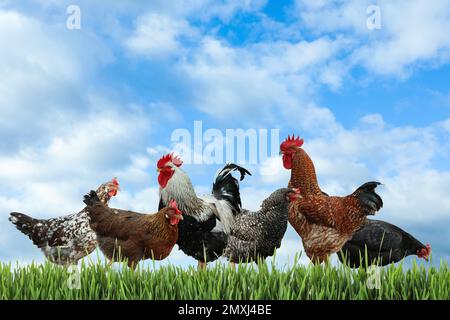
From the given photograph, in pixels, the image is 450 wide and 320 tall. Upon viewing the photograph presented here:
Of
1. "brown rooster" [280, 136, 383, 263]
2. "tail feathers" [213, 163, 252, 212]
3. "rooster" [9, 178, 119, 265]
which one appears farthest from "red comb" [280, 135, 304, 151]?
"rooster" [9, 178, 119, 265]

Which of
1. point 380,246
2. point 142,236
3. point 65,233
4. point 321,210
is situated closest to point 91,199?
point 65,233

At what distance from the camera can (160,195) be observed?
6.57 metres

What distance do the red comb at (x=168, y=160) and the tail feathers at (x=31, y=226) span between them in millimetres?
1941

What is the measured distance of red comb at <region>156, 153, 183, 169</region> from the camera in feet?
21.5

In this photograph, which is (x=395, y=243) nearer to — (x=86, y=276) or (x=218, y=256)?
(x=218, y=256)

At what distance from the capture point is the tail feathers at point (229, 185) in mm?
7340

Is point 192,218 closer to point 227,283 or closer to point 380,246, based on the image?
point 227,283

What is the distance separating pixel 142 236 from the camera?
231 inches

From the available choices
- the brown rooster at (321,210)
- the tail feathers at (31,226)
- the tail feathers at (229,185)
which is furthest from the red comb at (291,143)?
the tail feathers at (31,226)

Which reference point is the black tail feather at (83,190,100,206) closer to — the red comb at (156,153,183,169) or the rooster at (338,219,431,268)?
the red comb at (156,153,183,169)

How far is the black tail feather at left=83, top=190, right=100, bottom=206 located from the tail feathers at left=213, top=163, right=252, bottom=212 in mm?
1622

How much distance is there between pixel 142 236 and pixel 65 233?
153 centimetres

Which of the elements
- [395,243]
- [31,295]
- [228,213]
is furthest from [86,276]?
[395,243]
